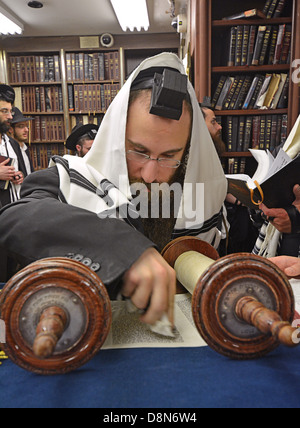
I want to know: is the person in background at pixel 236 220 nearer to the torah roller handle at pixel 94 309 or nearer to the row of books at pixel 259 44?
the row of books at pixel 259 44

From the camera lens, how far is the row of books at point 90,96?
17.8 ft

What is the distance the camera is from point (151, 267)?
67 cm

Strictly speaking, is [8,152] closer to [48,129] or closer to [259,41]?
[48,129]

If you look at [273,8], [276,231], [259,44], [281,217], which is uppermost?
[273,8]

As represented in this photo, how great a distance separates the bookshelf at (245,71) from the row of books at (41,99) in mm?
3204

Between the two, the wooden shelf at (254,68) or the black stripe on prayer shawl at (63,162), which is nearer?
the black stripe on prayer shawl at (63,162)

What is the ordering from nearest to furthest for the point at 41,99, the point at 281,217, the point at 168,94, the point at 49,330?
1. the point at 49,330
2. the point at 168,94
3. the point at 281,217
4. the point at 41,99

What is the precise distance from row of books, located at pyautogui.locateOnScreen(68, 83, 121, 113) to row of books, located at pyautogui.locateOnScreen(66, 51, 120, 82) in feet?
0.39

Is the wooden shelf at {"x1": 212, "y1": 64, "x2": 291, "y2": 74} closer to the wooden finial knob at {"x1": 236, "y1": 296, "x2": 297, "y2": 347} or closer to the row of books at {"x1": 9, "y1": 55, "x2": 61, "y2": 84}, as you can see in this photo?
the wooden finial knob at {"x1": 236, "y1": 296, "x2": 297, "y2": 347}

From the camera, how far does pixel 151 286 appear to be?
65cm

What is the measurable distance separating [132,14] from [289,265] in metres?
4.39

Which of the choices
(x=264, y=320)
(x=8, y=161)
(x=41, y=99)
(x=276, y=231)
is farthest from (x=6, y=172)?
(x=264, y=320)

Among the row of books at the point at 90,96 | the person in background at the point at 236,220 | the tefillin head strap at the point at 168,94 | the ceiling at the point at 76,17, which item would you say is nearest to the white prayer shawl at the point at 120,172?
the tefillin head strap at the point at 168,94

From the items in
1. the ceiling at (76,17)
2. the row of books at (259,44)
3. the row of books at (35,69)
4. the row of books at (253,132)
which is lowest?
the row of books at (253,132)
